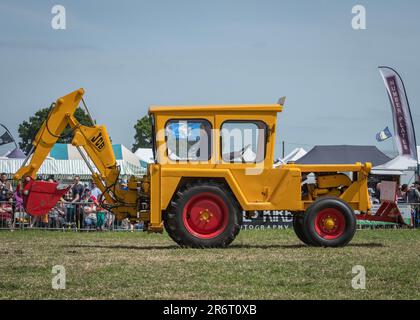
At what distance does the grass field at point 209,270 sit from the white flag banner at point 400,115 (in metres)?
14.1

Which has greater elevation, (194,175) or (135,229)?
(194,175)

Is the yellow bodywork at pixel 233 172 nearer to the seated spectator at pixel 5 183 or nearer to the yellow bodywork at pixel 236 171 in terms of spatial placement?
the yellow bodywork at pixel 236 171

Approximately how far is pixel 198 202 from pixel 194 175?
51 centimetres

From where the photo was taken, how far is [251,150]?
1589 cm

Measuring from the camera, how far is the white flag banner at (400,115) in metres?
31.1

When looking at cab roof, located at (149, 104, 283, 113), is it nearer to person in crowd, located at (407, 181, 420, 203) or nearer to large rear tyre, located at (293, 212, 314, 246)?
large rear tyre, located at (293, 212, 314, 246)

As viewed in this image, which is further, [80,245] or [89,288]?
[80,245]

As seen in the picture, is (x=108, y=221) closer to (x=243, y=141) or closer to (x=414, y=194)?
(x=243, y=141)

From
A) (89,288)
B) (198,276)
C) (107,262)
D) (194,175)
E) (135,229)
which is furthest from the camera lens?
(135,229)

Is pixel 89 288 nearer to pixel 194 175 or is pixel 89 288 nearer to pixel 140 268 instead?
pixel 140 268

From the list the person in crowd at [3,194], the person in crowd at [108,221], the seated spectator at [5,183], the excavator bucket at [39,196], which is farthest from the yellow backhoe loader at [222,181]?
the seated spectator at [5,183]

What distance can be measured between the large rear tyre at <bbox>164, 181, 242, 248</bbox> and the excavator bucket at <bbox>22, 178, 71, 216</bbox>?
2.86 meters

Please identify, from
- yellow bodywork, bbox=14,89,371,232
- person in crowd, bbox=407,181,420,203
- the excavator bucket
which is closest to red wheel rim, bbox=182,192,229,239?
yellow bodywork, bbox=14,89,371,232
